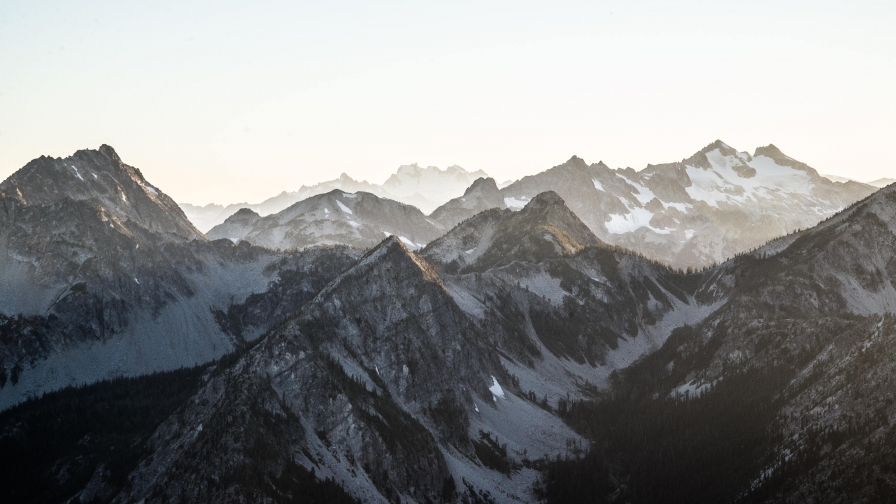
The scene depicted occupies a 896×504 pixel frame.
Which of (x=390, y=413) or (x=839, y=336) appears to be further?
(x=839, y=336)

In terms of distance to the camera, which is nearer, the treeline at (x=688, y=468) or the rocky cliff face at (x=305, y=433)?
the rocky cliff face at (x=305, y=433)

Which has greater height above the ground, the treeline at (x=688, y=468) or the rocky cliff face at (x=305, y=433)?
the rocky cliff face at (x=305, y=433)

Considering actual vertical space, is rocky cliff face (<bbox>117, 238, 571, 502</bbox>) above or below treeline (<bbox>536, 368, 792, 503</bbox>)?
above

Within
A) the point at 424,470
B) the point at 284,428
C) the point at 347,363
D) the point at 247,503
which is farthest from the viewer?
the point at 347,363

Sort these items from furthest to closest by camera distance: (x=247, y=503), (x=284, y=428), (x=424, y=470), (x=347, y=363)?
(x=347, y=363)
(x=424, y=470)
(x=284, y=428)
(x=247, y=503)

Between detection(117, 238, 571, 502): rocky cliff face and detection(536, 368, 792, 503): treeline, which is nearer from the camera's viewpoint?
detection(117, 238, 571, 502): rocky cliff face

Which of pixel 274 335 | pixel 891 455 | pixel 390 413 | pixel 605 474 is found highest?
pixel 274 335

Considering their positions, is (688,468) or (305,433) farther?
(688,468)

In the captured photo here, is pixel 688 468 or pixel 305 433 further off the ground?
pixel 305 433

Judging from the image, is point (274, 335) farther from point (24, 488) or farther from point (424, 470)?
point (24, 488)

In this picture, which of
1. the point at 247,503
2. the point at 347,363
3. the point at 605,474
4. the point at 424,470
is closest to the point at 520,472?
the point at 605,474

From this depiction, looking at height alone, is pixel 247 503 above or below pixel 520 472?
above
